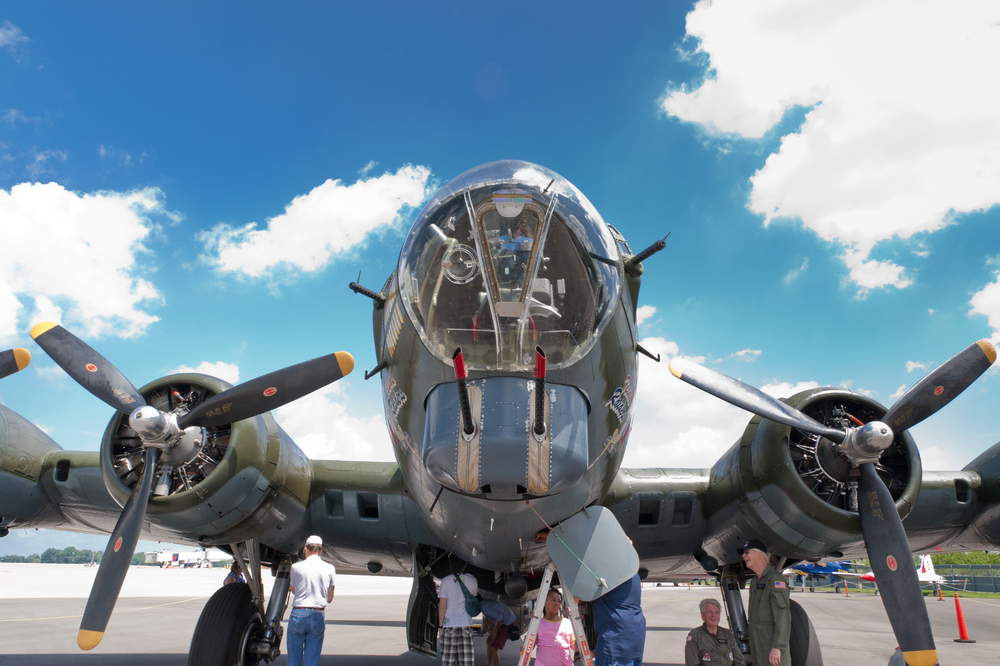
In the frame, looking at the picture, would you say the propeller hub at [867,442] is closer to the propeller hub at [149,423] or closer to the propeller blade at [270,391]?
the propeller blade at [270,391]

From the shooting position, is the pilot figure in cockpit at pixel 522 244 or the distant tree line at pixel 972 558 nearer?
the pilot figure in cockpit at pixel 522 244

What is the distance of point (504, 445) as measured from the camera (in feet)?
11.9

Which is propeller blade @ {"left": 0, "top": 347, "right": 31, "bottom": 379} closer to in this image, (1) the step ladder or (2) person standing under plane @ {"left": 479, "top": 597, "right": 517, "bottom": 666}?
(2) person standing under plane @ {"left": 479, "top": 597, "right": 517, "bottom": 666}

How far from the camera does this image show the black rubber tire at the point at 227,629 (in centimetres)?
637

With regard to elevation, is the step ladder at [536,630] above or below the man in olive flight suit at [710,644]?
above

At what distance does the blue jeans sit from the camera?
5.87 m

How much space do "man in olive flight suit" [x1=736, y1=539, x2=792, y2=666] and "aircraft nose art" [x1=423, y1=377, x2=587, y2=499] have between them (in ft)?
7.43

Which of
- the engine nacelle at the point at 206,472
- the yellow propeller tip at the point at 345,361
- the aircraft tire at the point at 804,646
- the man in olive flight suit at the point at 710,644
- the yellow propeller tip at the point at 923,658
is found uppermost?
the yellow propeller tip at the point at 345,361

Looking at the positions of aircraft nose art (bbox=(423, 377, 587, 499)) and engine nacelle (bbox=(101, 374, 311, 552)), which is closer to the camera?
aircraft nose art (bbox=(423, 377, 587, 499))

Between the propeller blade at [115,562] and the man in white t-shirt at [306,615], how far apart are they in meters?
1.55

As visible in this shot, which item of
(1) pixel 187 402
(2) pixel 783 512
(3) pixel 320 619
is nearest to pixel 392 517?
(3) pixel 320 619

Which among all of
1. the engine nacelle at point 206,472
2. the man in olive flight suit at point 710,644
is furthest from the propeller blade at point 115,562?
the man in olive flight suit at point 710,644

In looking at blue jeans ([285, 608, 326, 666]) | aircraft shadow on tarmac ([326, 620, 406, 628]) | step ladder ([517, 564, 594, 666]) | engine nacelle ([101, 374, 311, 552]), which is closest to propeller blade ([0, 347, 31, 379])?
engine nacelle ([101, 374, 311, 552])

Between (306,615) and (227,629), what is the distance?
1.44 meters
